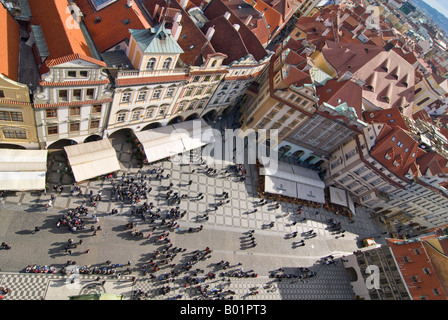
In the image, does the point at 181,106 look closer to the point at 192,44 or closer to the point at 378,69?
the point at 192,44

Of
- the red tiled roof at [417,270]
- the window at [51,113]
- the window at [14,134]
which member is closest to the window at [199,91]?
the window at [51,113]

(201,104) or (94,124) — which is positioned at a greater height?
(201,104)

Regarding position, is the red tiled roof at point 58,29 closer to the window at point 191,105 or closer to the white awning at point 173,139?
the white awning at point 173,139

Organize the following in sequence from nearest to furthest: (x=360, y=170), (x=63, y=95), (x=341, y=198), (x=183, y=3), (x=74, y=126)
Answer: (x=63, y=95) → (x=74, y=126) → (x=183, y=3) → (x=360, y=170) → (x=341, y=198)

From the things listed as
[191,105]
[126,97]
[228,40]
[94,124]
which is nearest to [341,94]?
[228,40]

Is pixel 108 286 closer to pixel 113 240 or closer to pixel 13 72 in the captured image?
pixel 113 240

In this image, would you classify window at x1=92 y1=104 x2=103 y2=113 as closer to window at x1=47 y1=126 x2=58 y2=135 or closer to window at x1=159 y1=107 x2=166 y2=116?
window at x1=47 y1=126 x2=58 y2=135
